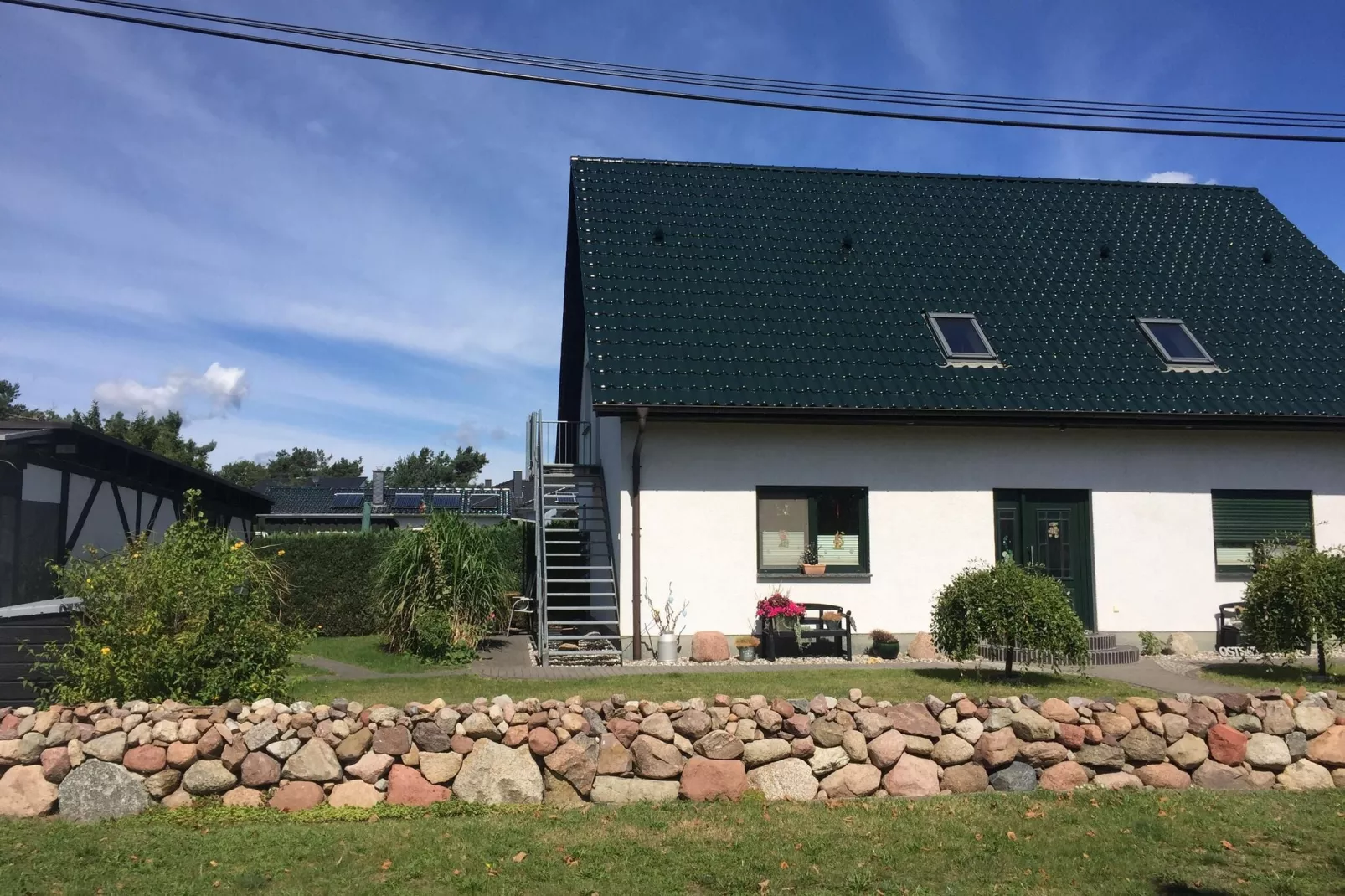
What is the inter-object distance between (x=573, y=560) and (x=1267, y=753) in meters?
12.5

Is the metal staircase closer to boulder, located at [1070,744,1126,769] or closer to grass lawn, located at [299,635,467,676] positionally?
grass lawn, located at [299,635,467,676]

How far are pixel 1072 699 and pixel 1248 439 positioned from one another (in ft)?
30.2

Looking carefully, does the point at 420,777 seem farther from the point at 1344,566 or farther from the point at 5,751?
the point at 1344,566

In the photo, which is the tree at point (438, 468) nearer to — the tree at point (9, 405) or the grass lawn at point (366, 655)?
the tree at point (9, 405)

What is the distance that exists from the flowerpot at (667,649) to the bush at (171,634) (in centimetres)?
555

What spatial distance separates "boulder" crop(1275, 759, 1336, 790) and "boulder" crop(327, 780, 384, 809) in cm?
640

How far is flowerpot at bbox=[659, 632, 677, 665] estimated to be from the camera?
12945 millimetres

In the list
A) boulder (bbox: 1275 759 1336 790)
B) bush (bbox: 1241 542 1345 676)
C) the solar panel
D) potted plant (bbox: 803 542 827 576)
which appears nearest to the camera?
boulder (bbox: 1275 759 1336 790)

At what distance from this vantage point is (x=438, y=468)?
81.2 metres

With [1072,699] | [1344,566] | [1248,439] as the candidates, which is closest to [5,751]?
[1072,699]

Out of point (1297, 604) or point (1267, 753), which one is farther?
point (1297, 604)

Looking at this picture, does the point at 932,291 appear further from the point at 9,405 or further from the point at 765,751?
the point at 9,405

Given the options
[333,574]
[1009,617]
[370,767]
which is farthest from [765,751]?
[333,574]

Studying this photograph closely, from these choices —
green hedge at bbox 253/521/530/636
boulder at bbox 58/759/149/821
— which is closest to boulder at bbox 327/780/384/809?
boulder at bbox 58/759/149/821
